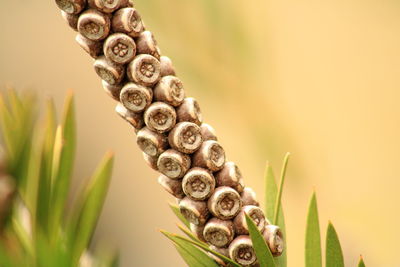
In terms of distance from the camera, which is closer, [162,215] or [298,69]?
[298,69]

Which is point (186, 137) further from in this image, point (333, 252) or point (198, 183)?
point (333, 252)

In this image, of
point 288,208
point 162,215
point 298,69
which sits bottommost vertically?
point 162,215

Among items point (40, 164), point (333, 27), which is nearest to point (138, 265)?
point (40, 164)

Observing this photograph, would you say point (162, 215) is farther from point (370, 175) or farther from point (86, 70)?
point (370, 175)

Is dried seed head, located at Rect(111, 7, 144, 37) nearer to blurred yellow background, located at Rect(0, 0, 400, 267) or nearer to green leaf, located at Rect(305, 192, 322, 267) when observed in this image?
green leaf, located at Rect(305, 192, 322, 267)

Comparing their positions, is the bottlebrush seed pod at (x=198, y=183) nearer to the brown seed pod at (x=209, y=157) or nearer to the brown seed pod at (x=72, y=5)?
the brown seed pod at (x=209, y=157)

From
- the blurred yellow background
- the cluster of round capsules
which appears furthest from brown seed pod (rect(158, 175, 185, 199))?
the blurred yellow background
